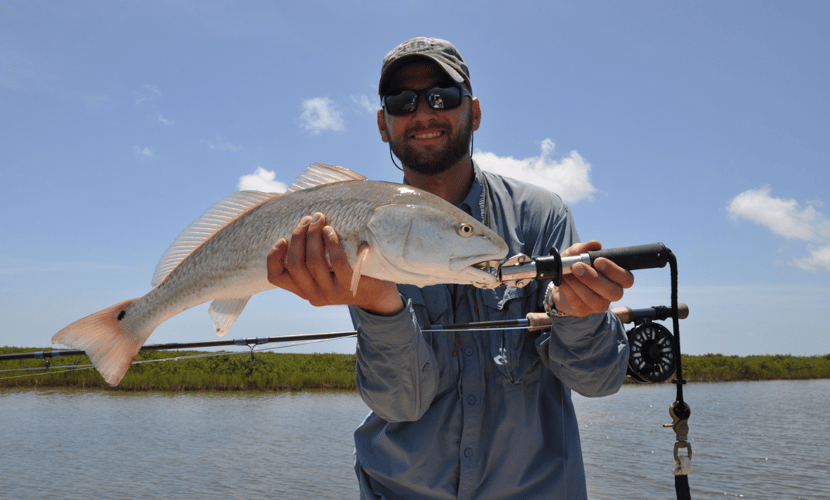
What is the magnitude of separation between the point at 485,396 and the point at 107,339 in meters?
1.85

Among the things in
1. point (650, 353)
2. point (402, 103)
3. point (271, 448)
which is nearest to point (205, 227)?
point (402, 103)

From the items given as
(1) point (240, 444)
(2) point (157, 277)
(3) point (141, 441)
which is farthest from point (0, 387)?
(2) point (157, 277)

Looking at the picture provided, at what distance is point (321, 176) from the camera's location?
250 centimetres

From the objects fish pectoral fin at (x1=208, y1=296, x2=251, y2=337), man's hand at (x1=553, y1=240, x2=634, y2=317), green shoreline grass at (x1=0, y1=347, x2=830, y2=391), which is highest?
man's hand at (x1=553, y1=240, x2=634, y2=317)

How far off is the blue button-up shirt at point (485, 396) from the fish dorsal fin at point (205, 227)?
0.86 m

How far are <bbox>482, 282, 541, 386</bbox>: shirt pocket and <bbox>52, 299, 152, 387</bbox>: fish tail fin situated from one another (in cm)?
171

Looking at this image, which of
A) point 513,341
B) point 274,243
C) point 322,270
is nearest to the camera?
point 322,270

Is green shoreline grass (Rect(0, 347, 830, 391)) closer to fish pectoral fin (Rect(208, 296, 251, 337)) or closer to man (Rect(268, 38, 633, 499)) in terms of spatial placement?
fish pectoral fin (Rect(208, 296, 251, 337))

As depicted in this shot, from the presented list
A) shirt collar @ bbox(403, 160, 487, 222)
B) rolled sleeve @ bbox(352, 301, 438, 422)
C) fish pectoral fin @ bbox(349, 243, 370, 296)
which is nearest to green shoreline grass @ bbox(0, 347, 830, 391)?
shirt collar @ bbox(403, 160, 487, 222)

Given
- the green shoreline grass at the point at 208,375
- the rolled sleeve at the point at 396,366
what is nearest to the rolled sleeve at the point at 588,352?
A: the rolled sleeve at the point at 396,366

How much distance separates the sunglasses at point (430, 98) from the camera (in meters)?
2.69

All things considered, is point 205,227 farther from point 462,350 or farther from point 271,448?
point 271,448

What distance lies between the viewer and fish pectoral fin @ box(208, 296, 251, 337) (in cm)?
255

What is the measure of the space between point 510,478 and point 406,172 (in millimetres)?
1638
